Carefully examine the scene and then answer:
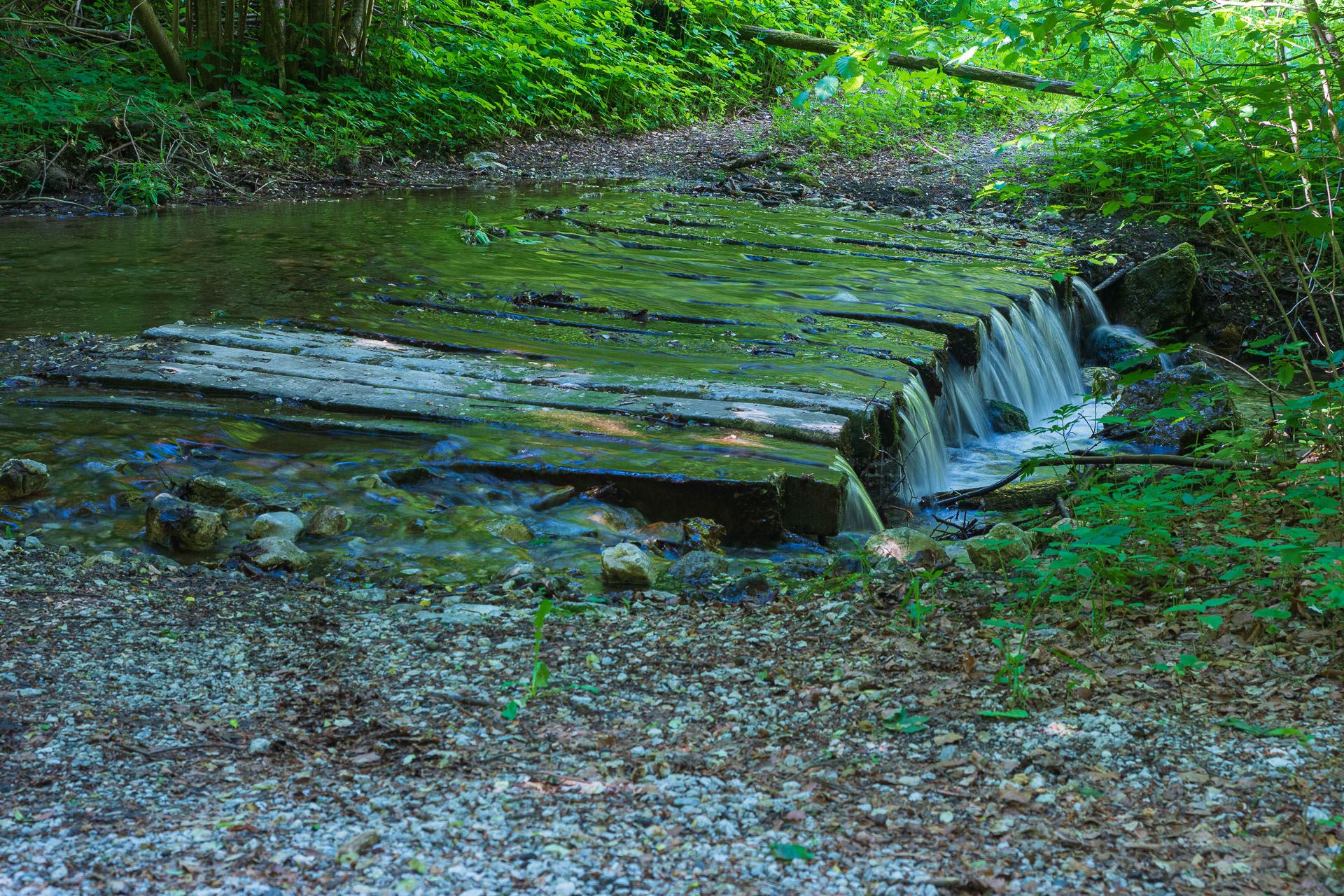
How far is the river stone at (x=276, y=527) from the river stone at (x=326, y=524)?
29mm

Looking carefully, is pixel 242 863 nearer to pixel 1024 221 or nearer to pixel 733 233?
pixel 733 233

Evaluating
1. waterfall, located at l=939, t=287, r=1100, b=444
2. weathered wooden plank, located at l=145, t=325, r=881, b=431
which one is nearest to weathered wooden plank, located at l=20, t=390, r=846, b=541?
weathered wooden plank, located at l=145, t=325, r=881, b=431

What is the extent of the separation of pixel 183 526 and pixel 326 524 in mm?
392

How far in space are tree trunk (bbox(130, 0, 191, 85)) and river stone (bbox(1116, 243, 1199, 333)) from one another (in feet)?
27.7

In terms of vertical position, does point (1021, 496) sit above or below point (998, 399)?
below

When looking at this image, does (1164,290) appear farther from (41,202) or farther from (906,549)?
(41,202)

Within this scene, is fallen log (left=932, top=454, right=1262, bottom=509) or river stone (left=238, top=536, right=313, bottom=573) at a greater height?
fallen log (left=932, top=454, right=1262, bottom=509)

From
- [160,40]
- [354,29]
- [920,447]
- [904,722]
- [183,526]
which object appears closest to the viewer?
[904,722]

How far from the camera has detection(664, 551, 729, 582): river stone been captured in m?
2.93

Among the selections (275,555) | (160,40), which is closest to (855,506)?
(275,555)

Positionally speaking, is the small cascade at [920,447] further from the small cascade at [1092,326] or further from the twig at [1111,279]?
the twig at [1111,279]

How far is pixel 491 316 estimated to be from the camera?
5.01m

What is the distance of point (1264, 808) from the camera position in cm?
171

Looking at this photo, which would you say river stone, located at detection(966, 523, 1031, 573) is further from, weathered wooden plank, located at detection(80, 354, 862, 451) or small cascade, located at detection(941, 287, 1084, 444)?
small cascade, located at detection(941, 287, 1084, 444)
